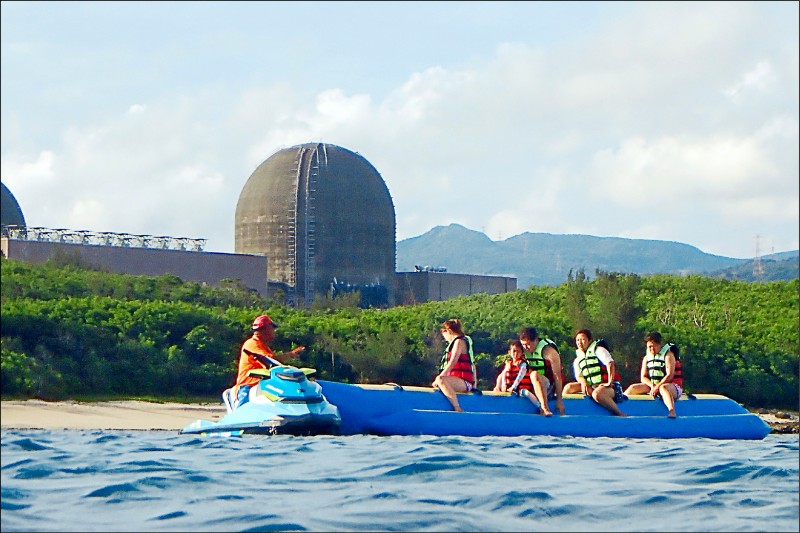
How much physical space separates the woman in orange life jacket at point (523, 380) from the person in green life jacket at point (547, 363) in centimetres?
8

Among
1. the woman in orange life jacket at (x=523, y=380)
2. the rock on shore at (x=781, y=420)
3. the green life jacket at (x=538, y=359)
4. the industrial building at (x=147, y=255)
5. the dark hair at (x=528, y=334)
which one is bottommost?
the rock on shore at (x=781, y=420)

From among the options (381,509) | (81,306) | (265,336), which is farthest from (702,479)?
(81,306)

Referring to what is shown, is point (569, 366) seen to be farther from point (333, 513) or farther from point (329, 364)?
point (333, 513)

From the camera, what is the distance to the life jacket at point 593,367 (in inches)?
Result: 520

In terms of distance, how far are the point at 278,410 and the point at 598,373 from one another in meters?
4.43

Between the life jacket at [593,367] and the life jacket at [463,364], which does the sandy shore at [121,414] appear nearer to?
the life jacket at [463,364]

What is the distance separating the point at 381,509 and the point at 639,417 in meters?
8.62

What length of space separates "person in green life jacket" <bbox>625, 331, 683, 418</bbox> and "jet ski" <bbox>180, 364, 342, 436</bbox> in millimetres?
4653

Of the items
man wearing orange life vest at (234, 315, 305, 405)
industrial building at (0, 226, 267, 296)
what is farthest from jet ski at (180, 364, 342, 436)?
industrial building at (0, 226, 267, 296)

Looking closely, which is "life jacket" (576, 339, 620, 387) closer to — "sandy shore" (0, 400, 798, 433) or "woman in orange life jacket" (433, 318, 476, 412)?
"woman in orange life jacket" (433, 318, 476, 412)

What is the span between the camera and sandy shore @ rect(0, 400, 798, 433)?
23.5 ft

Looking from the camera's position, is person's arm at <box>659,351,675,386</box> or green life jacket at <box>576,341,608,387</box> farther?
person's arm at <box>659,351,675,386</box>

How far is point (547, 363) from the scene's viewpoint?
12500mm

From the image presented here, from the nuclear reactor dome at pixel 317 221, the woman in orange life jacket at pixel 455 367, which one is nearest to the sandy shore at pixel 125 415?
the woman in orange life jacket at pixel 455 367
